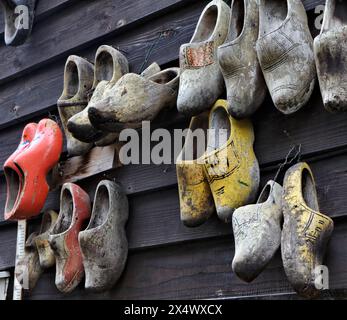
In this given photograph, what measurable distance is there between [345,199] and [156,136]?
0.76 meters

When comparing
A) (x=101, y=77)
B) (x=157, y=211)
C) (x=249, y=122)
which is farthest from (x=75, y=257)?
(x=249, y=122)

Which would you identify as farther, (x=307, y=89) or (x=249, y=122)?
(x=249, y=122)

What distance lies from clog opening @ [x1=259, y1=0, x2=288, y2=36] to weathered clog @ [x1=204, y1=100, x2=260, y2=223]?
253mm

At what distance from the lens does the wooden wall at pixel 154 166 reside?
2.07 m

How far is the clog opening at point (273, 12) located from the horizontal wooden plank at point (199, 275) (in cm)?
59

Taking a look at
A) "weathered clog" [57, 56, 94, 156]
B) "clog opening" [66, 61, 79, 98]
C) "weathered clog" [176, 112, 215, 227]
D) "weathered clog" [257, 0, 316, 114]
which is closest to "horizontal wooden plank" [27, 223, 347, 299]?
"weathered clog" [176, 112, 215, 227]

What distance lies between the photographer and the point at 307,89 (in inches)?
80.7

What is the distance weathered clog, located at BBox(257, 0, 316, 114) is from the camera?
2.04m

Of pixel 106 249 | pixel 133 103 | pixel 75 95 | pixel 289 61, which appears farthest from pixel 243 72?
pixel 75 95

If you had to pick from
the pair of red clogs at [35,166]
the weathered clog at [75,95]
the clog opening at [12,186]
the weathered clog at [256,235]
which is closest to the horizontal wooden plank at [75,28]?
the weathered clog at [75,95]

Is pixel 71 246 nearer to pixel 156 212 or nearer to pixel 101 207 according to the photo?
pixel 101 207

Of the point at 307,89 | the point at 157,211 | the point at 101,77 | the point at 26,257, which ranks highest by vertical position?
the point at 307,89

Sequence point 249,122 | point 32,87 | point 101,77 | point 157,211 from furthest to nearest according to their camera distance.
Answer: point 32,87 < point 101,77 < point 157,211 < point 249,122
